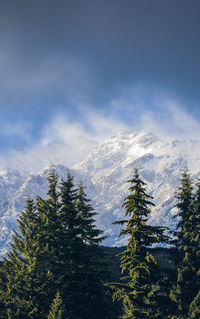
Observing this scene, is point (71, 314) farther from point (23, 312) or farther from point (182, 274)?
point (182, 274)

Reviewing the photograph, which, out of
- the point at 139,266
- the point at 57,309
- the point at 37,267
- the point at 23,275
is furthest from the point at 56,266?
the point at 139,266

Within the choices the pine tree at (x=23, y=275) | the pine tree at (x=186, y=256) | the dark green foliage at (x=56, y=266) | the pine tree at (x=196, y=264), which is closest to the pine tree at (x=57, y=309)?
the dark green foliage at (x=56, y=266)

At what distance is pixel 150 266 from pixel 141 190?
6581 millimetres

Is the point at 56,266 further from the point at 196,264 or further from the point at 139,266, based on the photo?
the point at 196,264

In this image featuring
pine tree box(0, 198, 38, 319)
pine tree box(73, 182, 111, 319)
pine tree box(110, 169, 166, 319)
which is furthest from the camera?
pine tree box(73, 182, 111, 319)

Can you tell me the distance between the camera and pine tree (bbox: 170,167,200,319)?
97.9 feet

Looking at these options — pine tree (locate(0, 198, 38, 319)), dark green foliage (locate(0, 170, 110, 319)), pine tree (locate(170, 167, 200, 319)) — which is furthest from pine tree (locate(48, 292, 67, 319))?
pine tree (locate(170, 167, 200, 319))

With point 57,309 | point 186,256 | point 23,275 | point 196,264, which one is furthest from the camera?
point 23,275

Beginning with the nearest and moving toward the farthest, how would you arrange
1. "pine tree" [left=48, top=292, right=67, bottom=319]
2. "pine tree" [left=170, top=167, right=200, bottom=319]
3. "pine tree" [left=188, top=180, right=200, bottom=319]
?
"pine tree" [left=48, top=292, right=67, bottom=319] → "pine tree" [left=188, top=180, right=200, bottom=319] → "pine tree" [left=170, top=167, right=200, bottom=319]

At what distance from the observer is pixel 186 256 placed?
3058 centimetres

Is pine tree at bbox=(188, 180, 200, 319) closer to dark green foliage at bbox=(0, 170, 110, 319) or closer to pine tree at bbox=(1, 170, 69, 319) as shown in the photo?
dark green foliage at bbox=(0, 170, 110, 319)

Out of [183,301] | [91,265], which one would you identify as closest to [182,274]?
[183,301]

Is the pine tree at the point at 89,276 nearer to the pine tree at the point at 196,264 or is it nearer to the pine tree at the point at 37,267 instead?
the pine tree at the point at 37,267

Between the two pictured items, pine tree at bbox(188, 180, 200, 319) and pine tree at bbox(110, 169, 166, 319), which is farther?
pine tree at bbox(188, 180, 200, 319)
